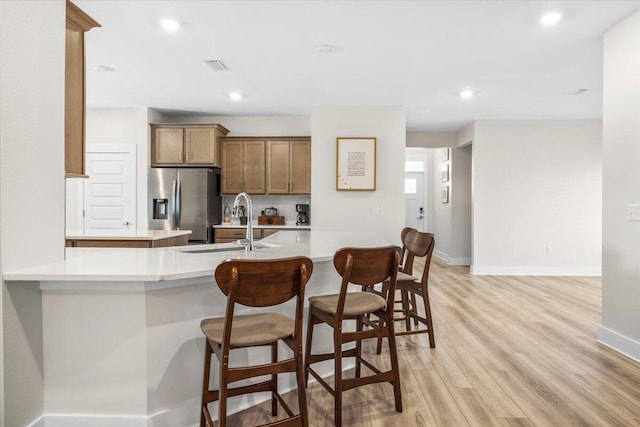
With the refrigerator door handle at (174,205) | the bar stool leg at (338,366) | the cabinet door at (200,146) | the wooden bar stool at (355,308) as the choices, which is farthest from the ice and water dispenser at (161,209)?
the bar stool leg at (338,366)

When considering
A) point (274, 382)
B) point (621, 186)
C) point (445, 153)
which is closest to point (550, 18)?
point (621, 186)

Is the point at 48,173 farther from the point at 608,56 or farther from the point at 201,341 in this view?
the point at 608,56

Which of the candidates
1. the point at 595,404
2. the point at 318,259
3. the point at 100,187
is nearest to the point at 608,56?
the point at 595,404

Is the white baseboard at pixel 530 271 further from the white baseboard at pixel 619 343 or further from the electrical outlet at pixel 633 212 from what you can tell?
the electrical outlet at pixel 633 212

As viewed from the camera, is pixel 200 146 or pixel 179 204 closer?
pixel 179 204

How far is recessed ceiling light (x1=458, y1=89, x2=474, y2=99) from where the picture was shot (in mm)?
4801

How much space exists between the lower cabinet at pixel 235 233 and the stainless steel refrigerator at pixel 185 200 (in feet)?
0.49

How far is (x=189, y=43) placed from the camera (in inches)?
136

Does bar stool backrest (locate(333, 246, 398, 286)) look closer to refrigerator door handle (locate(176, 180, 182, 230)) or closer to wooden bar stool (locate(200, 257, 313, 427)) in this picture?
wooden bar stool (locate(200, 257, 313, 427))

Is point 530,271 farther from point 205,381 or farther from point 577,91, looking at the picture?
point 205,381

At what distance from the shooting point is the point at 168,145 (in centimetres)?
571

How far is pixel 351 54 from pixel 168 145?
3.26 metres

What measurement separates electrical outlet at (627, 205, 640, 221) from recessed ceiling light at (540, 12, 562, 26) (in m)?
1.51

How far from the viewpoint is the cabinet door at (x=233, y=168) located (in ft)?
19.5
